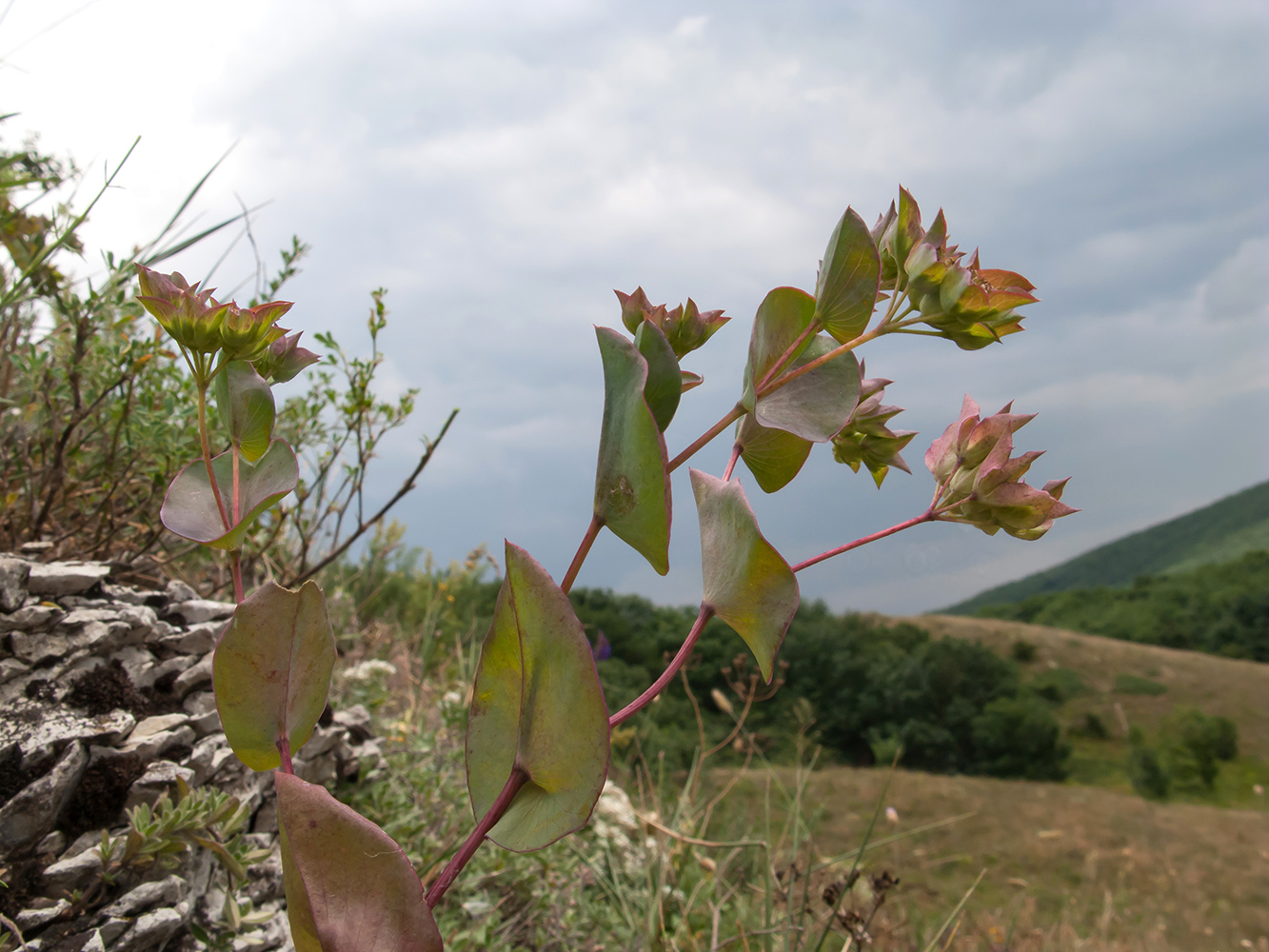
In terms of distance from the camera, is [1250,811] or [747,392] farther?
[1250,811]

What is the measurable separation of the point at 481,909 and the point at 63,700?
0.64 metres

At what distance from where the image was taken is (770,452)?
49 centimetres

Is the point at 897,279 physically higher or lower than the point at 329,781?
higher

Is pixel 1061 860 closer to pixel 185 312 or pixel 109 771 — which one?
pixel 109 771

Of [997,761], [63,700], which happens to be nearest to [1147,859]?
[997,761]

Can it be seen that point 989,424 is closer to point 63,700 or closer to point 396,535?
point 63,700

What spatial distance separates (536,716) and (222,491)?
332 mm

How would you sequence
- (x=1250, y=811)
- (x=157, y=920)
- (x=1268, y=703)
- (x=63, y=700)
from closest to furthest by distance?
(x=157, y=920)
(x=63, y=700)
(x=1250, y=811)
(x=1268, y=703)

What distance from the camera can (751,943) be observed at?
1288 millimetres

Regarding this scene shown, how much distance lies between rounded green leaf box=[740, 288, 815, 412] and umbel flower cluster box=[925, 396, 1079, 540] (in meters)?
0.13

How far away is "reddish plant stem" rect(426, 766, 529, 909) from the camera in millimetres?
349

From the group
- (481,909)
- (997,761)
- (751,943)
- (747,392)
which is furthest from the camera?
(997,761)

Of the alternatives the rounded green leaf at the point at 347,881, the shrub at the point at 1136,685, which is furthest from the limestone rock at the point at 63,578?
the shrub at the point at 1136,685

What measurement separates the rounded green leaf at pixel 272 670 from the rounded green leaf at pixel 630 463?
0.58 ft
